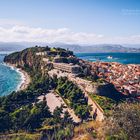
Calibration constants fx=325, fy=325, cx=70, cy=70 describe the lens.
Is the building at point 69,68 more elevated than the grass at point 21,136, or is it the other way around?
the building at point 69,68

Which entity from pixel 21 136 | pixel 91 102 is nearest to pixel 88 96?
pixel 91 102

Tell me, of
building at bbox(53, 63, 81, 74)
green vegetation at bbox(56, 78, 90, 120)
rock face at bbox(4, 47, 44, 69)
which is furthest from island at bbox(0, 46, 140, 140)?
rock face at bbox(4, 47, 44, 69)

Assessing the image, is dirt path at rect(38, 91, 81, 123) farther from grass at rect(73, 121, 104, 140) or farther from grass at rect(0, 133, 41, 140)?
grass at rect(0, 133, 41, 140)

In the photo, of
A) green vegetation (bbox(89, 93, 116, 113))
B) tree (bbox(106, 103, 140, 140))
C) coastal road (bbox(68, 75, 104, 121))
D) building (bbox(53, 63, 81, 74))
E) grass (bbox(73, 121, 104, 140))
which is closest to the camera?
tree (bbox(106, 103, 140, 140))

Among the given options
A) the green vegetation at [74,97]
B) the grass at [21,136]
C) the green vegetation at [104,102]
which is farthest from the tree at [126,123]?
the green vegetation at [74,97]

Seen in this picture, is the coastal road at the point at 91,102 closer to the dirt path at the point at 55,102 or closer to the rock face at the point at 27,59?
the dirt path at the point at 55,102

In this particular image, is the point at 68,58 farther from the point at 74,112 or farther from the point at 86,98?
the point at 74,112

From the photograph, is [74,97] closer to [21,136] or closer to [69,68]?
[21,136]

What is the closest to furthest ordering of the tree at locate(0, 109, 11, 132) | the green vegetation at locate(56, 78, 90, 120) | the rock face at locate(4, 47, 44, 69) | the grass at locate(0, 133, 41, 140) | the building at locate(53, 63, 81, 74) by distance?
the grass at locate(0, 133, 41, 140) < the tree at locate(0, 109, 11, 132) < the green vegetation at locate(56, 78, 90, 120) < the building at locate(53, 63, 81, 74) < the rock face at locate(4, 47, 44, 69)
